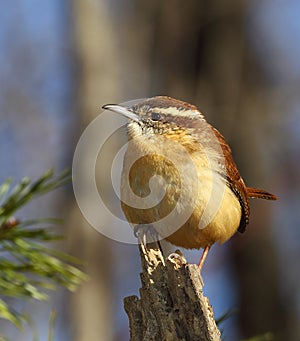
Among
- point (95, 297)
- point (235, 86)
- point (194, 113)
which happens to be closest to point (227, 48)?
point (235, 86)

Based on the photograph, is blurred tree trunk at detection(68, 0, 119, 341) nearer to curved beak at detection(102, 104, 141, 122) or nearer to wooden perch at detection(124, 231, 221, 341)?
curved beak at detection(102, 104, 141, 122)

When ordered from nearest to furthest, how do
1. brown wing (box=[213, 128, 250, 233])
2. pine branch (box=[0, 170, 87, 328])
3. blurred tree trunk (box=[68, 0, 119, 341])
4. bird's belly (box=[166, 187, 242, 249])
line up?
pine branch (box=[0, 170, 87, 328]), bird's belly (box=[166, 187, 242, 249]), brown wing (box=[213, 128, 250, 233]), blurred tree trunk (box=[68, 0, 119, 341])

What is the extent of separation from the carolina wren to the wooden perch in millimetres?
660

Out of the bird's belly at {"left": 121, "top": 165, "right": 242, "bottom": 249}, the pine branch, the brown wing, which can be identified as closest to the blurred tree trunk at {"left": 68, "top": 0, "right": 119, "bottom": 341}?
the brown wing

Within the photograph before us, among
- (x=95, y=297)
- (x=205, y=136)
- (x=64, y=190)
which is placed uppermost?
(x=205, y=136)

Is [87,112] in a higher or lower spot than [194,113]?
lower

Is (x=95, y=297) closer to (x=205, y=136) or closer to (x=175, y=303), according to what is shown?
(x=205, y=136)

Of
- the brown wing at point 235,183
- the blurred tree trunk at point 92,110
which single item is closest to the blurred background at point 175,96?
the blurred tree trunk at point 92,110

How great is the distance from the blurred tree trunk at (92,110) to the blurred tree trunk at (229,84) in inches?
25.5

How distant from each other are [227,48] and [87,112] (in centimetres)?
190

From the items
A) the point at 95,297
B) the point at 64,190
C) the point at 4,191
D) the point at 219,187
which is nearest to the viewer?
the point at 4,191

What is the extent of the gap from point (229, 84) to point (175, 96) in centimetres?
63

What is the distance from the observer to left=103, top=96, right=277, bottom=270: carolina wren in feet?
10.8

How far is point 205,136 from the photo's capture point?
370 cm
